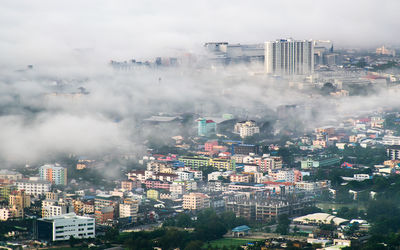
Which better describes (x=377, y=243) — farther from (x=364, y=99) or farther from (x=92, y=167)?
(x=364, y=99)

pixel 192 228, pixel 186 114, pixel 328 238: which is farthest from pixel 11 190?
pixel 186 114

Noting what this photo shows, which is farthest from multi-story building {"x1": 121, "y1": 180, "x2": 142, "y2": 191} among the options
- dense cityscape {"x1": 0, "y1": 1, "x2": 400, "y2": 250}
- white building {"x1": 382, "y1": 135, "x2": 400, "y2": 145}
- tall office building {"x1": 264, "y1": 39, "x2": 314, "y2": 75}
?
tall office building {"x1": 264, "y1": 39, "x2": 314, "y2": 75}

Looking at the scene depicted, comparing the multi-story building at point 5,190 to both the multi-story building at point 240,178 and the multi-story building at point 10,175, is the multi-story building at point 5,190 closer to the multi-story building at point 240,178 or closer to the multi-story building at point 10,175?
the multi-story building at point 10,175

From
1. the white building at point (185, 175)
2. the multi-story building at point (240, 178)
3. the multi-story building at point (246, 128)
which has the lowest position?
the multi-story building at point (240, 178)

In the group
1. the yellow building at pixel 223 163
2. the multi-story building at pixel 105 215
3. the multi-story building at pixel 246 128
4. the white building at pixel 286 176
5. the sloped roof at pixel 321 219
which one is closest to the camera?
the sloped roof at pixel 321 219

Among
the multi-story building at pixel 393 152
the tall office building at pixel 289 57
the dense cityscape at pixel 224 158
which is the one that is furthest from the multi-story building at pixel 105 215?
the tall office building at pixel 289 57

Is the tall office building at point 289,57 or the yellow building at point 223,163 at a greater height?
the tall office building at point 289,57

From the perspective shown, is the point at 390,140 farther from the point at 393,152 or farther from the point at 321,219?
the point at 321,219

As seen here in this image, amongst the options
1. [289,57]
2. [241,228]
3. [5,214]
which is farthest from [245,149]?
[289,57]
